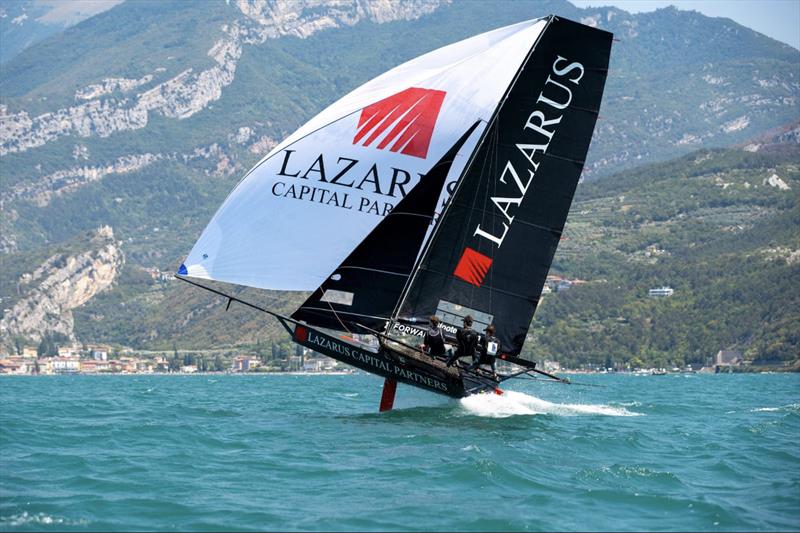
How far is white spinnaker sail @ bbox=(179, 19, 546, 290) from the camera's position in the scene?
84.4 ft

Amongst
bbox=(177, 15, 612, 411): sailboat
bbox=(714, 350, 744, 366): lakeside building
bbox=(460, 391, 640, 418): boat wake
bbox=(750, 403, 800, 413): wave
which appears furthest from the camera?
bbox=(714, 350, 744, 366): lakeside building

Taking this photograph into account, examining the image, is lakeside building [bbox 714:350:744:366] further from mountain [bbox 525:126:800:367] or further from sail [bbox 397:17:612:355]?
sail [bbox 397:17:612:355]

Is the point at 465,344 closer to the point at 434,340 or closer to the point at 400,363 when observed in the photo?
the point at 434,340

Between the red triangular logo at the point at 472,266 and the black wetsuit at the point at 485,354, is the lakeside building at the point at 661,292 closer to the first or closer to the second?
the red triangular logo at the point at 472,266

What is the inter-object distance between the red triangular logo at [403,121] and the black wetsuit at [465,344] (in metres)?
3.83

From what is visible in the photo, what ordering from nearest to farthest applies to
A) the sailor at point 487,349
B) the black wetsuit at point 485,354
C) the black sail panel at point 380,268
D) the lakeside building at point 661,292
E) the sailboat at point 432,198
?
the sailor at point 487,349 → the sailboat at point 432,198 → the black wetsuit at point 485,354 → the black sail panel at point 380,268 → the lakeside building at point 661,292

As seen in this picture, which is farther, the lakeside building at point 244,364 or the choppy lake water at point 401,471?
the lakeside building at point 244,364

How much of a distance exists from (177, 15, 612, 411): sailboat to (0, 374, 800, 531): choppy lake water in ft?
6.07

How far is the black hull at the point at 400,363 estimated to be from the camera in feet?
85.5

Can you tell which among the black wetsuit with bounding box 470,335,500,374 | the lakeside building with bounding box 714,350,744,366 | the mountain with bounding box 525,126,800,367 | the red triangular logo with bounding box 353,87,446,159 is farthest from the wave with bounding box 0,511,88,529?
the lakeside building with bounding box 714,350,744,366

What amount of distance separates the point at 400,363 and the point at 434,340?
883mm

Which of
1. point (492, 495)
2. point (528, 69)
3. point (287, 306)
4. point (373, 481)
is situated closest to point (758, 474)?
point (492, 495)

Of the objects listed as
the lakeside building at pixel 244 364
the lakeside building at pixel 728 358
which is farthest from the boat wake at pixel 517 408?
the lakeside building at pixel 244 364

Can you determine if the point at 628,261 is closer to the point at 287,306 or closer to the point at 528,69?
the point at 287,306
